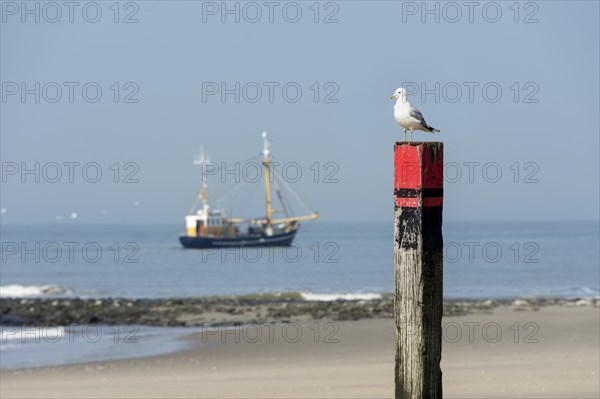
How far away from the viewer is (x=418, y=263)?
6.35 meters

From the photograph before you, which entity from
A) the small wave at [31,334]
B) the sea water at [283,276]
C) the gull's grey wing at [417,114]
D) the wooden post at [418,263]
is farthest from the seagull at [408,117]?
the sea water at [283,276]

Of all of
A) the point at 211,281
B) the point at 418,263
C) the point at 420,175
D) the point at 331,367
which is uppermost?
the point at 420,175

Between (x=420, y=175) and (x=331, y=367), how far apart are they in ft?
36.3

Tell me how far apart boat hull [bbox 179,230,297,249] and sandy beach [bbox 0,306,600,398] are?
69712 millimetres

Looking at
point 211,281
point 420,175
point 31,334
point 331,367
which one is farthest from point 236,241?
point 420,175

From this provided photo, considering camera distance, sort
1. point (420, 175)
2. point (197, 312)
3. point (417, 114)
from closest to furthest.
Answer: point (420, 175)
point (417, 114)
point (197, 312)

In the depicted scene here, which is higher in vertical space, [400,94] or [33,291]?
[400,94]

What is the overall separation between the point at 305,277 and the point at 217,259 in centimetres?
2134

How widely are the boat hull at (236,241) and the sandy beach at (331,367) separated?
6971 cm

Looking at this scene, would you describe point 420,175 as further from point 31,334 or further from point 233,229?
point 233,229

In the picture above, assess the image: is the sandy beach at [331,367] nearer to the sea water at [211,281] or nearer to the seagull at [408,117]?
the sea water at [211,281]

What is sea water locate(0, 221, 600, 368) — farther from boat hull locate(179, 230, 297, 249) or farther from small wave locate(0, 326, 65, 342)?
boat hull locate(179, 230, 297, 249)

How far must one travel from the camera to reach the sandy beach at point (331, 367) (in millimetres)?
14344

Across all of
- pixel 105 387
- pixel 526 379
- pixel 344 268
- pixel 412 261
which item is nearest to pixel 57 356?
pixel 105 387
